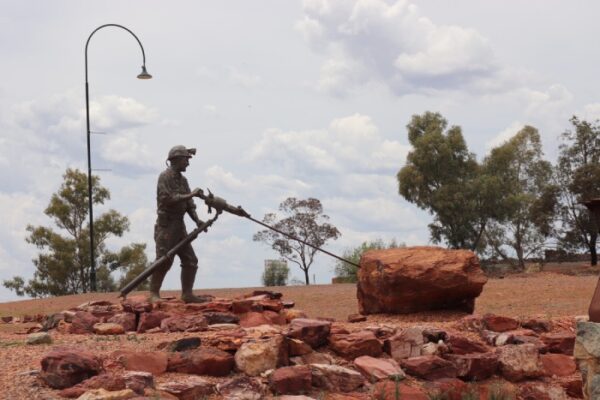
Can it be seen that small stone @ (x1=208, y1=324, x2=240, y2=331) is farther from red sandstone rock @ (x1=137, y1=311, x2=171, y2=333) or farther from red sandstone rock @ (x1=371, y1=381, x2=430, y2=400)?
red sandstone rock @ (x1=371, y1=381, x2=430, y2=400)

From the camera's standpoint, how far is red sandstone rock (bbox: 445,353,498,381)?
354 inches

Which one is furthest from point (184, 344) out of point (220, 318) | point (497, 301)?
point (497, 301)

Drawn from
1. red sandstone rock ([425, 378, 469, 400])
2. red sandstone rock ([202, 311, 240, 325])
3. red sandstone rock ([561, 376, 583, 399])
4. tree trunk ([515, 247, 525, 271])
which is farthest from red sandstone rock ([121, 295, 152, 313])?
tree trunk ([515, 247, 525, 271])

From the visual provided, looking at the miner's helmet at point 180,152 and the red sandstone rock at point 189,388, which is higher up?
the miner's helmet at point 180,152

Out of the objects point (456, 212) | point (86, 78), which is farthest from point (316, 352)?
point (456, 212)

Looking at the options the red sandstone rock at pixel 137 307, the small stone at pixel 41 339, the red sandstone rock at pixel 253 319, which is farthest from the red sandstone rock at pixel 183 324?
the small stone at pixel 41 339

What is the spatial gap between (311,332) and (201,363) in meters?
1.39

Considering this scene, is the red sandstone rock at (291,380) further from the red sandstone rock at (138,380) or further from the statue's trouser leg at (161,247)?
the statue's trouser leg at (161,247)

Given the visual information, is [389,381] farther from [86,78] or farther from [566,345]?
[86,78]

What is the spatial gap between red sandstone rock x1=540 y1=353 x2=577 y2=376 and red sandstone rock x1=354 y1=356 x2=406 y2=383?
189 cm

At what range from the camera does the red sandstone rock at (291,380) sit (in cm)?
787

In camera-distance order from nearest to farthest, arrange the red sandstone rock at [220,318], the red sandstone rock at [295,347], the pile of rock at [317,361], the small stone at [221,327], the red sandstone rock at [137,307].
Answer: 1. the pile of rock at [317,361]
2. the red sandstone rock at [295,347]
3. the small stone at [221,327]
4. the red sandstone rock at [220,318]
5. the red sandstone rock at [137,307]

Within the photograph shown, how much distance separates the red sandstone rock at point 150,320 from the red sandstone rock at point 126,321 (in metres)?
0.17


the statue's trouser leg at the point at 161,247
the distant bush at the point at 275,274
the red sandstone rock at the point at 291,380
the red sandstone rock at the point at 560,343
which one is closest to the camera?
the red sandstone rock at the point at 291,380
